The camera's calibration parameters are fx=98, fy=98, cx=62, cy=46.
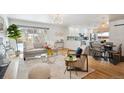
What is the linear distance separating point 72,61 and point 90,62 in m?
0.29

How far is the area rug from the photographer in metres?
1.48

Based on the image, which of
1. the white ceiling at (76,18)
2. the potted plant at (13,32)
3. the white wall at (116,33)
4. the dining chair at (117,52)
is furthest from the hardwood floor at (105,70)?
the potted plant at (13,32)

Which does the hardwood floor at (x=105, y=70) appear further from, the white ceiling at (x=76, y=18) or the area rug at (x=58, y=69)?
the white ceiling at (x=76, y=18)

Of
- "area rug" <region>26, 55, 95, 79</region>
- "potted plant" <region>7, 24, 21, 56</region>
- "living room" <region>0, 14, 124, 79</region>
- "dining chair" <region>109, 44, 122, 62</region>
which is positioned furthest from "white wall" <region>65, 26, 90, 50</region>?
"potted plant" <region>7, 24, 21, 56</region>

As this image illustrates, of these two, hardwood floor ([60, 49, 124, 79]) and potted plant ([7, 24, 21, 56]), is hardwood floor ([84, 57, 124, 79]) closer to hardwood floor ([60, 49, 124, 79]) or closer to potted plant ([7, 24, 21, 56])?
hardwood floor ([60, 49, 124, 79])

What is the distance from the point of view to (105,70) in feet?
4.78

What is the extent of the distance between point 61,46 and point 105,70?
77cm

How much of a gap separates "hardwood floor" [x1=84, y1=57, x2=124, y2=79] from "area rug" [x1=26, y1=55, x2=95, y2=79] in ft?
0.25

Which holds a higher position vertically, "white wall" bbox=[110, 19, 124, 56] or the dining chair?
"white wall" bbox=[110, 19, 124, 56]

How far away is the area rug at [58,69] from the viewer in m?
1.48

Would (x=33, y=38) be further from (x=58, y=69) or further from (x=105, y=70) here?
(x=105, y=70)

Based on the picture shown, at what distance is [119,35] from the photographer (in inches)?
55.5

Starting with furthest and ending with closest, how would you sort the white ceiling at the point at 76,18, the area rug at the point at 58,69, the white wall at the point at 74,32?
the white wall at the point at 74,32 → the area rug at the point at 58,69 → the white ceiling at the point at 76,18
